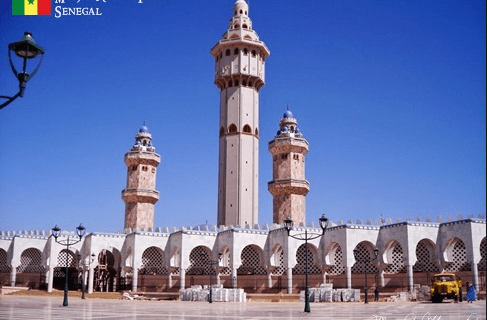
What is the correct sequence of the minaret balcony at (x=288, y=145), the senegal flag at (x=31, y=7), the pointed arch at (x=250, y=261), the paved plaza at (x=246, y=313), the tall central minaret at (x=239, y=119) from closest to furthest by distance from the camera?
1. the senegal flag at (x=31, y=7)
2. the paved plaza at (x=246, y=313)
3. the pointed arch at (x=250, y=261)
4. the minaret balcony at (x=288, y=145)
5. the tall central minaret at (x=239, y=119)

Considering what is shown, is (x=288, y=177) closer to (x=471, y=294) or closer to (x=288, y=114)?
(x=288, y=114)

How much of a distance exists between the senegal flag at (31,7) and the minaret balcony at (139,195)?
60.4m

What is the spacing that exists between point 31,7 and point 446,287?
28.7 meters

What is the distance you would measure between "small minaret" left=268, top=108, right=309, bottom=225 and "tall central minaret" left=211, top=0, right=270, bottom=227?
317 cm

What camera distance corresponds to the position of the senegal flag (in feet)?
35.1

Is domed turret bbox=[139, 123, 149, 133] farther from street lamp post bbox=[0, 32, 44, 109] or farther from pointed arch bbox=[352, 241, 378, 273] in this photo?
street lamp post bbox=[0, 32, 44, 109]

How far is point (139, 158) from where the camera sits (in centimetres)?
7156

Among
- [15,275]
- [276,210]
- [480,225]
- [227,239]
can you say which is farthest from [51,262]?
[480,225]

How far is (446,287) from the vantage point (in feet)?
105

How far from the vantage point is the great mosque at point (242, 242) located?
45.2m

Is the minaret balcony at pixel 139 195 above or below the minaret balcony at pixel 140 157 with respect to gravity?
below

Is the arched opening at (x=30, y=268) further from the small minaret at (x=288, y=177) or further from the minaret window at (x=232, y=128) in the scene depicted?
the small minaret at (x=288, y=177)

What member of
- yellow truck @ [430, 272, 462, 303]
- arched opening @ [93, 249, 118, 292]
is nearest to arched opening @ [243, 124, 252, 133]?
arched opening @ [93, 249, 118, 292]

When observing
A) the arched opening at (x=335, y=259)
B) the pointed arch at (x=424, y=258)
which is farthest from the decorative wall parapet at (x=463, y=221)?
the arched opening at (x=335, y=259)
